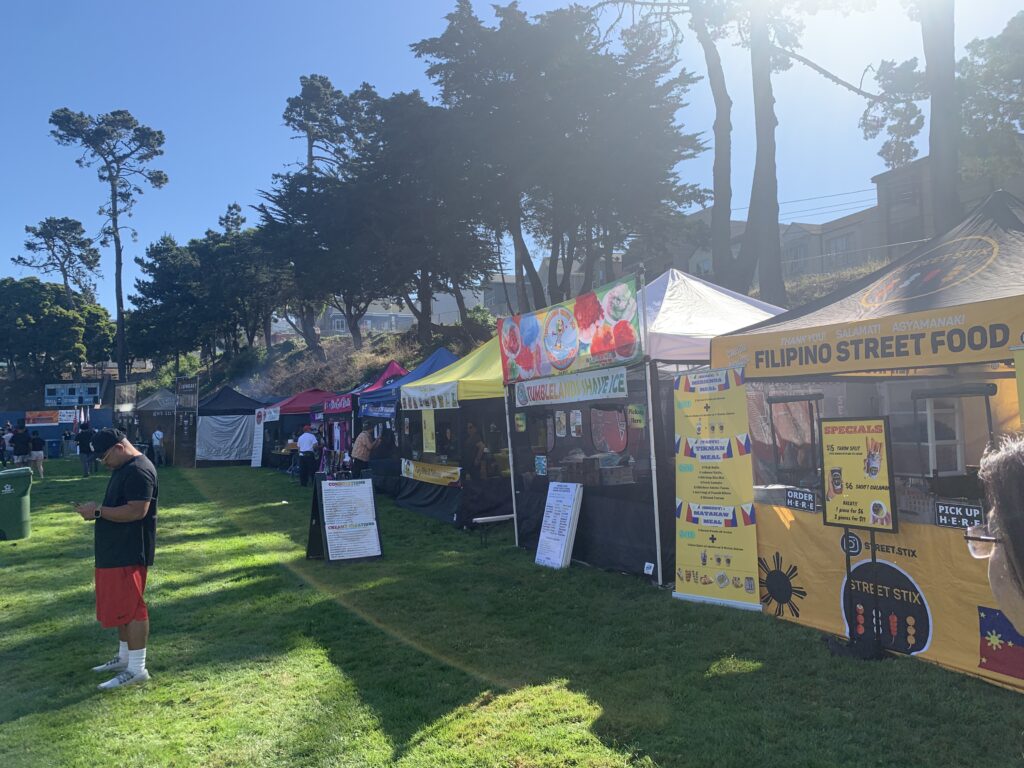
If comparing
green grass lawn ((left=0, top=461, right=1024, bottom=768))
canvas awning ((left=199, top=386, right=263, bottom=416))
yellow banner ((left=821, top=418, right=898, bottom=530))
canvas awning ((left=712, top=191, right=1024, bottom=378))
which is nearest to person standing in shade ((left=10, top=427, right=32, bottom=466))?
canvas awning ((left=199, top=386, right=263, bottom=416))

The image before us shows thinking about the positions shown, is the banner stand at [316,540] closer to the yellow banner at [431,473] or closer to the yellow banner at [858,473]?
the yellow banner at [431,473]

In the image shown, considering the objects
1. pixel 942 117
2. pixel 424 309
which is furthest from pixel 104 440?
pixel 424 309

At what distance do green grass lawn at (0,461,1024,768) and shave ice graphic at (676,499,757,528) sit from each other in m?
0.77

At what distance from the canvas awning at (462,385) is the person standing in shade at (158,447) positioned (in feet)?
61.0

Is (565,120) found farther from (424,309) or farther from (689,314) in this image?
(689,314)

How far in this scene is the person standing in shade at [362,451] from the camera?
17.4 metres

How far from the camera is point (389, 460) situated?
17219mm

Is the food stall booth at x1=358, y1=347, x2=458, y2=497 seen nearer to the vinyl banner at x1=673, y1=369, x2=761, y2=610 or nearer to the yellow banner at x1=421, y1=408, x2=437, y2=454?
the yellow banner at x1=421, y1=408, x2=437, y2=454

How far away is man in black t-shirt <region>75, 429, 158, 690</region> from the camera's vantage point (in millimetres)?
5363

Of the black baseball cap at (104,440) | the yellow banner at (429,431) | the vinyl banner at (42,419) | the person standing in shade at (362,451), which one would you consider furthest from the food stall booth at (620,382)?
the vinyl banner at (42,419)

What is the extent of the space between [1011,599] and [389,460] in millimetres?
15757

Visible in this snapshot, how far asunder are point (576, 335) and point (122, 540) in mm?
5243

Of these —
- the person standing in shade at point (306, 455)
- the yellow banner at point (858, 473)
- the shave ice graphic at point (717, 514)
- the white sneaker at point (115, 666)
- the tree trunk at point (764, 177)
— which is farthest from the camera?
the person standing in shade at point (306, 455)

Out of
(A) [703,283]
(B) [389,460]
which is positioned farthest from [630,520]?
(B) [389,460]
